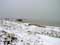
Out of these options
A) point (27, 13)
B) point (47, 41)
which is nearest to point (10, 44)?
point (47, 41)

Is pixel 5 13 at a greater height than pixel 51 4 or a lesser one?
lesser

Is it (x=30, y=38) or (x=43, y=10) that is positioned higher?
(x=43, y=10)

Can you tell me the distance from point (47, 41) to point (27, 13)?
0.78 meters

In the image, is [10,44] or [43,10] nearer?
[10,44]

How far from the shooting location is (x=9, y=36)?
1036 mm

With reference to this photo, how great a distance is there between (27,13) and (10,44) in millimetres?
819

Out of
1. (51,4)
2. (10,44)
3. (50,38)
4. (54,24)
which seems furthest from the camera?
(51,4)

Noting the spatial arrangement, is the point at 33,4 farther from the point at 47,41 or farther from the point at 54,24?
the point at 47,41

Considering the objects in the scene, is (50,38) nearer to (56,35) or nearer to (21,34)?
(56,35)

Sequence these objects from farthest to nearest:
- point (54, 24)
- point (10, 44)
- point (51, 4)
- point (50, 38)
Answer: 1. point (51, 4)
2. point (54, 24)
3. point (50, 38)
4. point (10, 44)

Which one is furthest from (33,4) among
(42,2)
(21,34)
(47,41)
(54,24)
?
(47,41)

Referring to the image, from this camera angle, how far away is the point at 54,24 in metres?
1.48

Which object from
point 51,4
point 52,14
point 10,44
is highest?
point 51,4

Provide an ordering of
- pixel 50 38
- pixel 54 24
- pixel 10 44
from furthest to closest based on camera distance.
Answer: pixel 54 24 < pixel 50 38 < pixel 10 44
